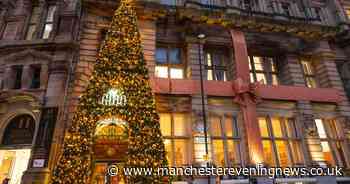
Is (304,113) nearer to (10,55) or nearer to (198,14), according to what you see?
(198,14)

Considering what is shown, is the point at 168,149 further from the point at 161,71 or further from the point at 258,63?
the point at 258,63

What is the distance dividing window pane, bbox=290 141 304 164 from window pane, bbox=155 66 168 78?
8.56m

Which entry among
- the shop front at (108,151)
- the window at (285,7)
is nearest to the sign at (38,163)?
the shop front at (108,151)

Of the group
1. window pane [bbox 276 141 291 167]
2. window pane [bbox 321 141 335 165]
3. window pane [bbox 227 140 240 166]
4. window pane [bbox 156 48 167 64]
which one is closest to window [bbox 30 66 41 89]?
window pane [bbox 156 48 167 64]

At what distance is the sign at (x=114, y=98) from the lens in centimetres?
1027

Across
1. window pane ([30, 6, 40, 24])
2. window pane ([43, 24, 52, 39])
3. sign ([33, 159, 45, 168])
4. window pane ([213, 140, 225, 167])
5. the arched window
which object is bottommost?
sign ([33, 159, 45, 168])

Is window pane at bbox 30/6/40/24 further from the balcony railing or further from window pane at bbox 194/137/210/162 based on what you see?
window pane at bbox 194/137/210/162

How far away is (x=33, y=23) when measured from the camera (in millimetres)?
15867

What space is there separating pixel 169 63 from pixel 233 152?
6.46 meters

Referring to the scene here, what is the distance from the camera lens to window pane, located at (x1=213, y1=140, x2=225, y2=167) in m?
12.0

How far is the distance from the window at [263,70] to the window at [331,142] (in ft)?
12.6

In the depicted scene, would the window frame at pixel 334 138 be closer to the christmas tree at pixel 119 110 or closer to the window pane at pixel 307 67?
the window pane at pixel 307 67

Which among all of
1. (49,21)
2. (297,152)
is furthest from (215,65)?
→ (49,21)

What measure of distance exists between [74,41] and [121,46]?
13.9 feet
